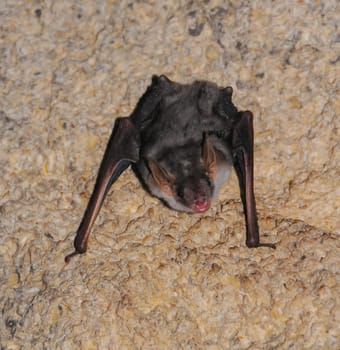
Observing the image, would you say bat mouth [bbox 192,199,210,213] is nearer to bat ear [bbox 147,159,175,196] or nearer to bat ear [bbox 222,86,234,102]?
bat ear [bbox 147,159,175,196]

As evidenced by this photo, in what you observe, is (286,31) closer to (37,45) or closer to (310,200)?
(310,200)

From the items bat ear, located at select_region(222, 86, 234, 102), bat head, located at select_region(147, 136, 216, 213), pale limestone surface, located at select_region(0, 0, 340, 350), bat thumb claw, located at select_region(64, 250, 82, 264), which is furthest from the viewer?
bat ear, located at select_region(222, 86, 234, 102)

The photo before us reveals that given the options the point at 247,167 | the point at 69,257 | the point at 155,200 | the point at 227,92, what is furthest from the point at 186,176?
the point at 69,257

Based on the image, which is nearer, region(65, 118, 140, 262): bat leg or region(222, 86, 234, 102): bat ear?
region(65, 118, 140, 262): bat leg

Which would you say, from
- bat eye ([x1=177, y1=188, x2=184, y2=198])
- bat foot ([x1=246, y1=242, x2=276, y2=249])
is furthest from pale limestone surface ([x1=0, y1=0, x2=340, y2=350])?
bat eye ([x1=177, y1=188, x2=184, y2=198])

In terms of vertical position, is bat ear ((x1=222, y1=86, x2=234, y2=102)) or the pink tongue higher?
bat ear ((x1=222, y1=86, x2=234, y2=102))

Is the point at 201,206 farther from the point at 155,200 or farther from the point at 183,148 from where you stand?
the point at 183,148

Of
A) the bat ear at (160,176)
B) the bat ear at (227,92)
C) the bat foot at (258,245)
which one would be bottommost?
the bat foot at (258,245)

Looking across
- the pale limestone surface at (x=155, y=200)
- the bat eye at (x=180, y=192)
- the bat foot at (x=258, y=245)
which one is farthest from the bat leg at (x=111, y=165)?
the bat foot at (x=258, y=245)

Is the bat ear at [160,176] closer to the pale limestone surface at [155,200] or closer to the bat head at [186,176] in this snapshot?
the bat head at [186,176]
